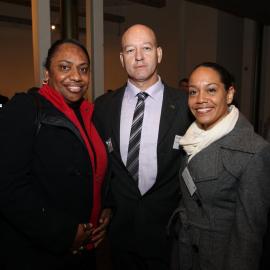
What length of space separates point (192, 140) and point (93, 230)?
2.24 ft

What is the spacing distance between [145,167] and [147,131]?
0.71 feet

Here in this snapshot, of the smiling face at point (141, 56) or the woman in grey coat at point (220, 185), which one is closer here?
the woman in grey coat at point (220, 185)

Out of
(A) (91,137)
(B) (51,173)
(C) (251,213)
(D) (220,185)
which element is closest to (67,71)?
(A) (91,137)

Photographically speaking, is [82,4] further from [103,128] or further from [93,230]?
[93,230]

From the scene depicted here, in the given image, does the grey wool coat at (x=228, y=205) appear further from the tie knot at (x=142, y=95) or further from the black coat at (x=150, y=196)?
the tie knot at (x=142, y=95)

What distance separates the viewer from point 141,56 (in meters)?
2.04

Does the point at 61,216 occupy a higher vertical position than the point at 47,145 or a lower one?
lower

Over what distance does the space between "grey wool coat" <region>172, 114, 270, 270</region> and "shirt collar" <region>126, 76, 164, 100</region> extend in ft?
2.01

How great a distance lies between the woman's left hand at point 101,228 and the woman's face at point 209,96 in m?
0.73

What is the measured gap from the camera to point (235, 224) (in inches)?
55.3

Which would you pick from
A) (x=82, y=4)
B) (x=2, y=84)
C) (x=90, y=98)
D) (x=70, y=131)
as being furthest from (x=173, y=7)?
(x=70, y=131)

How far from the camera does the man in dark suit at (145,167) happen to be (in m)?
1.92

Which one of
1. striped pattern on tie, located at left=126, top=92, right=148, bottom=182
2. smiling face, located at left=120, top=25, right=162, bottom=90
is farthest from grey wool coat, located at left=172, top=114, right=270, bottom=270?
smiling face, located at left=120, top=25, right=162, bottom=90

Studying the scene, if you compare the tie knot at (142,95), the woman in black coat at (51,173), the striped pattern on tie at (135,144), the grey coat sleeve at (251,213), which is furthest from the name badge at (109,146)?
the grey coat sleeve at (251,213)
